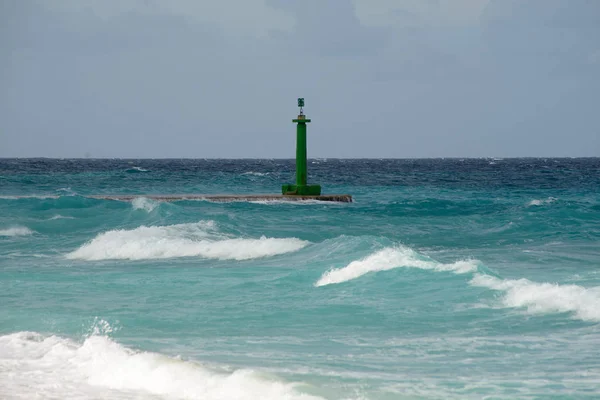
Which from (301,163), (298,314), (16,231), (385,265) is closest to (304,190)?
(301,163)

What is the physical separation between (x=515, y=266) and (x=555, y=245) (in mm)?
4550

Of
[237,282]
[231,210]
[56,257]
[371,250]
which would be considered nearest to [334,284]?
[237,282]

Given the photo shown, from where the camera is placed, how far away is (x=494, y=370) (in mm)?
8789

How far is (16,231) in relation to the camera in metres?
25.9

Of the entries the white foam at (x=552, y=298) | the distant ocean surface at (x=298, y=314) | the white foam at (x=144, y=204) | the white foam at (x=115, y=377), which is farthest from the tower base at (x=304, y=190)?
the white foam at (x=115, y=377)

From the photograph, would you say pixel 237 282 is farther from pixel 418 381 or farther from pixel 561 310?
pixel 418 381

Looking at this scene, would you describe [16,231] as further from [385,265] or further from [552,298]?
[552,298]

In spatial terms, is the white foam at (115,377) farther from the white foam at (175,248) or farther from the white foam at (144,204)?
the white foam at (144,204)

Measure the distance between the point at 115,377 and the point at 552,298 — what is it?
661 cm

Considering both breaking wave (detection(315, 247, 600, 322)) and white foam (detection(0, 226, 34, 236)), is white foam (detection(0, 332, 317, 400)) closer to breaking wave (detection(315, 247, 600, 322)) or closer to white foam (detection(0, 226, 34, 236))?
breaking wave (detection(315, 247, 600, 322))

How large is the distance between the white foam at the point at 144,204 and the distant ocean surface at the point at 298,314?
4251 mm

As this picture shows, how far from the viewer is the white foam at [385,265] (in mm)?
15219

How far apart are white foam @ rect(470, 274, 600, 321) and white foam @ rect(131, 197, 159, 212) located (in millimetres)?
18762

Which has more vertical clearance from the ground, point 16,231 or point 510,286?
point 510,286
